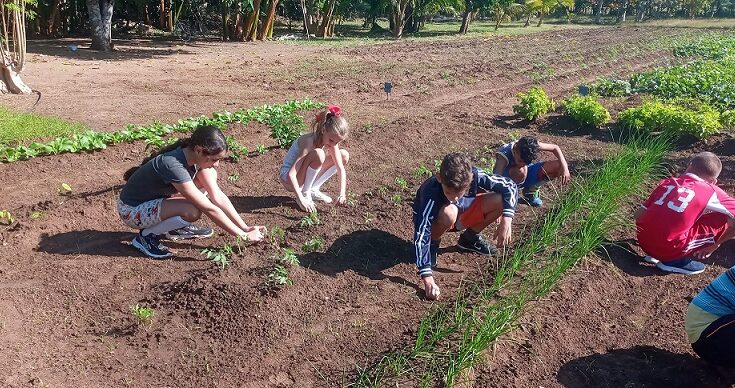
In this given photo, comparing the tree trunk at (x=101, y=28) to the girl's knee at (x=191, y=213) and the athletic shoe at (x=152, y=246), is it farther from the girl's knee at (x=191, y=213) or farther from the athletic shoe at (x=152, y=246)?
the girl's knee at (x=191, y=213)

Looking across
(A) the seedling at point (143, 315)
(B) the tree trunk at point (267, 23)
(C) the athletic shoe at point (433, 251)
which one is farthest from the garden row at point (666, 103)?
(B) the tree trunk at point (267, 23)

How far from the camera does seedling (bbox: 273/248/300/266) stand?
3.69 meters

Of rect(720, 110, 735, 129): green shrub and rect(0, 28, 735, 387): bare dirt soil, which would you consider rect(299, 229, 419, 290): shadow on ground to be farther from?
rect(720, 110, 735, 129): green shrub

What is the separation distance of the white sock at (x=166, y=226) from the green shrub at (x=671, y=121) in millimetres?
5483

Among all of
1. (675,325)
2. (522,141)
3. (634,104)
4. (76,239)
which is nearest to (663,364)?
(675,325)

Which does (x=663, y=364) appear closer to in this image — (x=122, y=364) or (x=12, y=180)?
(x=122, y=364)

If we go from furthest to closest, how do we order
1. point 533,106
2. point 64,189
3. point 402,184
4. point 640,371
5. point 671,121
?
point 533,106 → point 671,121 → point 402,184 → point 64,189 → point 640,371

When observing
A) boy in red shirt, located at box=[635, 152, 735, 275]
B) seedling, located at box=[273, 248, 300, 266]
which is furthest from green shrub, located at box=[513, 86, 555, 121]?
seedling, located at box=[273, 248, 300, 266]

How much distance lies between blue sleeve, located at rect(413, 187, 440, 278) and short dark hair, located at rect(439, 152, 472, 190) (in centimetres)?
26

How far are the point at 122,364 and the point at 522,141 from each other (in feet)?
10.4

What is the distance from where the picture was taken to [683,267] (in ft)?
13.8

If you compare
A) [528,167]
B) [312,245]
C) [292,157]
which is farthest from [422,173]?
[312,245]

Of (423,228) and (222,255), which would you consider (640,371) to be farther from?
(222,255)

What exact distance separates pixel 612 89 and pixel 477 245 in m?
7.48
